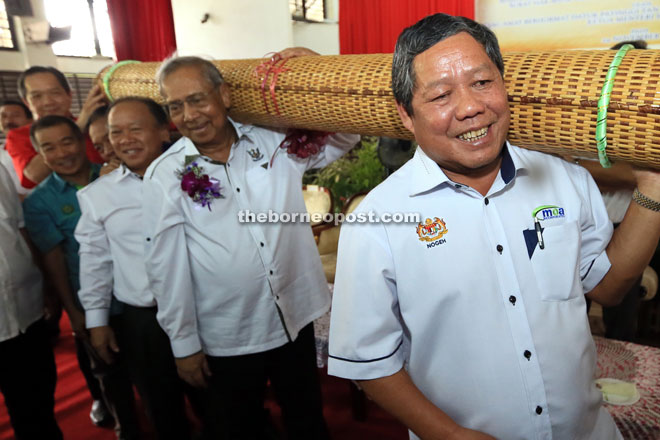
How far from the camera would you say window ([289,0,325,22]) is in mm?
7133

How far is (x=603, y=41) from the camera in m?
4.20

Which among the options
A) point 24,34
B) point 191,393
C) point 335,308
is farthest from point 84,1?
point 335,308

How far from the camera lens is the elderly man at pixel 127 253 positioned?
2066 millimetres

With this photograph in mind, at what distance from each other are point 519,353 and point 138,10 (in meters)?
4.57

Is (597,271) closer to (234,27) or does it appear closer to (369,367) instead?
(369,367)

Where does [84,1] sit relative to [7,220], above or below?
above

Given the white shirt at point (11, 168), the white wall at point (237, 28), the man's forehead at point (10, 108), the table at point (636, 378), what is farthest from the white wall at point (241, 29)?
the table at point (636, 378)

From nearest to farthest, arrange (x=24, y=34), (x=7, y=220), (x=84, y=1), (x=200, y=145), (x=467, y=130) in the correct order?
(x=467, y=130), (x=200, y=145), (x=7, y=220), (x=84, y=1), (x=24, y=34)

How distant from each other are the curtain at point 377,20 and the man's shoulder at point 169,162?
3.75 meters

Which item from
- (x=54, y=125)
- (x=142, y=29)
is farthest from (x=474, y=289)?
(x=142, y=29)

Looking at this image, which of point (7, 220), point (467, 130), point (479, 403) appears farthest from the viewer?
point (7, 220)

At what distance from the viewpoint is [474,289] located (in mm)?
1044

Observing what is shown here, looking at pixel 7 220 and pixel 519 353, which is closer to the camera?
pixel 519 353

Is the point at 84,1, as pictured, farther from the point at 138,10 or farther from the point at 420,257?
the point at 420,257
